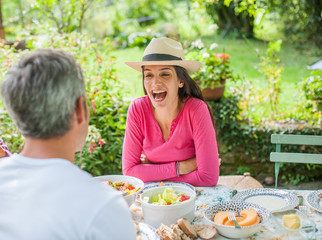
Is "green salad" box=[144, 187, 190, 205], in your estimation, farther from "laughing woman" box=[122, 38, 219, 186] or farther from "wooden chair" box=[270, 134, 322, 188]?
"wooden chair" box=[270, 134, 322, 188]

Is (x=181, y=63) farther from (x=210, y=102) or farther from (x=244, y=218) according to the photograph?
(x=210, y=102)

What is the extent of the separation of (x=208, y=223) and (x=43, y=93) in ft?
3.25

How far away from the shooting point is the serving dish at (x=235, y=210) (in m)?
1.43

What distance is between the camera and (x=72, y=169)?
1015 mm

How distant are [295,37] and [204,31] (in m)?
2.35

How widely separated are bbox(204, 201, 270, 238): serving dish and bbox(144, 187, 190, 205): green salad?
0.14m

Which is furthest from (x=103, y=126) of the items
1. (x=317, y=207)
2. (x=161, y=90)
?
(x=317, y=207)

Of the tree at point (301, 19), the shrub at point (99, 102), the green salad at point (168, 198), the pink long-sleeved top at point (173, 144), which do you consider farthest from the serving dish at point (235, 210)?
the tree at point (301, 19)

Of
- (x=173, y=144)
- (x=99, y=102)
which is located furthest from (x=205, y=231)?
(x=99, y=102)

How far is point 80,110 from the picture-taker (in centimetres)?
110

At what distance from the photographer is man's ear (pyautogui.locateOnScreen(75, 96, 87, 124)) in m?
1.09

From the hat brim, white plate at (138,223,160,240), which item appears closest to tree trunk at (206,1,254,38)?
the hat brim

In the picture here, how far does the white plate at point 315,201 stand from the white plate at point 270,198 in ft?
0.21

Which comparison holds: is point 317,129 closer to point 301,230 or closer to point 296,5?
point 301,230
